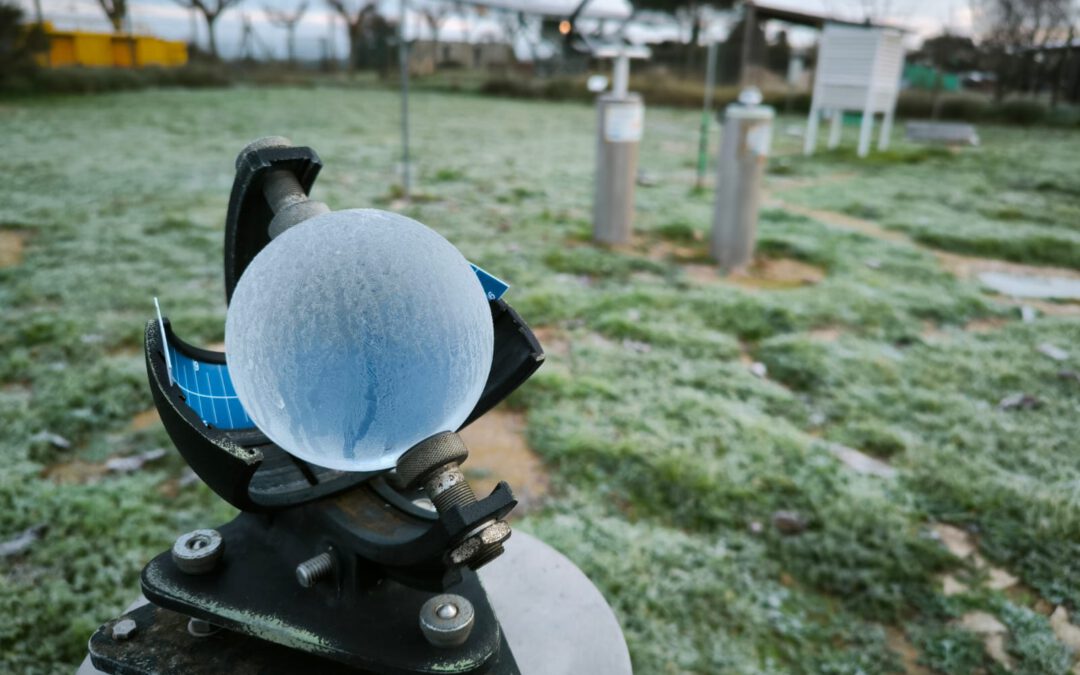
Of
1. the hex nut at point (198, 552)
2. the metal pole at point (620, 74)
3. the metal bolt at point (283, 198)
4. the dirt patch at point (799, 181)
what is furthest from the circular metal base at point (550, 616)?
the dirt patch at point (799, 181)

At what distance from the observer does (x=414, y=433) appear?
1.11m

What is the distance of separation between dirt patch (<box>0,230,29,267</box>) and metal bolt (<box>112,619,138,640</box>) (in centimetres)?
541

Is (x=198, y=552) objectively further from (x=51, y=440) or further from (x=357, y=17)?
(x=357, y=17)

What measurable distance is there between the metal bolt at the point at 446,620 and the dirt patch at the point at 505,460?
176 centimetres

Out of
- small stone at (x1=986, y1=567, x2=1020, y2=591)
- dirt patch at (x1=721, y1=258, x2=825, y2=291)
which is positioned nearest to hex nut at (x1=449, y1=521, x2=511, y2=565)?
small stone at (x1=986, y1=567, x2=1020, y2=591)

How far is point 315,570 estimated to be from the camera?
Result: 129 cm

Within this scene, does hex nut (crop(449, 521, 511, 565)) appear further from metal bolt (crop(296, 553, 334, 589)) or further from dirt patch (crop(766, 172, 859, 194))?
dirt patch (crop(766, 172, 859, 194))

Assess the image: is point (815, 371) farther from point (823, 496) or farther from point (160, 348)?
point (160, 348)

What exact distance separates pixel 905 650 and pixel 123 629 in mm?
2270

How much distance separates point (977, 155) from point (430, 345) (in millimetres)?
15117

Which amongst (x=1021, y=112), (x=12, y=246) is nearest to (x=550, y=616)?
(x=12, y=246)

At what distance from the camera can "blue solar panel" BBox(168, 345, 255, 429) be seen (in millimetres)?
1457

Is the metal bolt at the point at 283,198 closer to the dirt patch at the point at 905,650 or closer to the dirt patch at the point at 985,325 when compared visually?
the dirt patch at the point at 905,650

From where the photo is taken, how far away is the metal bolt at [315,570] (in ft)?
4.18
